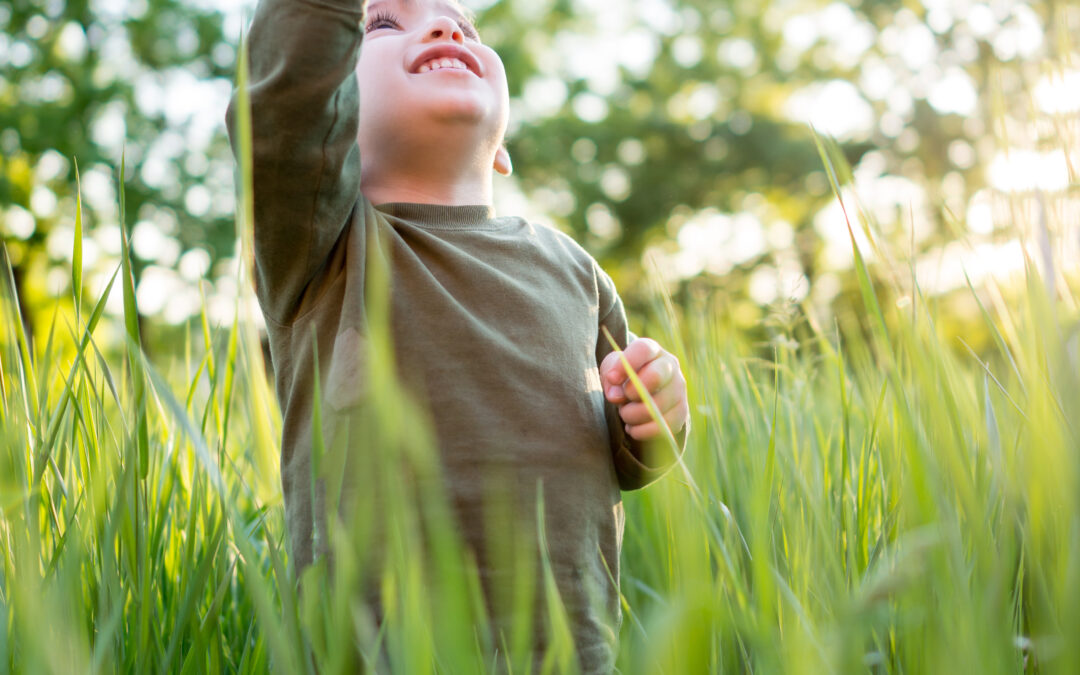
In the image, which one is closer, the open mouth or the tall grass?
the tall grass

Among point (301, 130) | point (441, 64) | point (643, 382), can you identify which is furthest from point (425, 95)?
point (643, 382)

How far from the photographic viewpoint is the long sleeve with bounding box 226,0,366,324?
75 cm

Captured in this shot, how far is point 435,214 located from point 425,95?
0.12 m

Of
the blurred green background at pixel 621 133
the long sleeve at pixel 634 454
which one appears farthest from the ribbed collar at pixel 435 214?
the blurred green background at pixel 621 133

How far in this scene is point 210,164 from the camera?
405 inches

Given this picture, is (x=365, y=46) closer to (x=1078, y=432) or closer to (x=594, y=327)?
(x=594, y=327)

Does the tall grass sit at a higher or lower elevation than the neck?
lower

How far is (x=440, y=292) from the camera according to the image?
88 cm

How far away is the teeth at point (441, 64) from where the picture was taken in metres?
0.96

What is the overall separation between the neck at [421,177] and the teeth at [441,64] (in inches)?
3.5

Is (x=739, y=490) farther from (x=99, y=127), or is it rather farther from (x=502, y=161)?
(x=99, y=127)

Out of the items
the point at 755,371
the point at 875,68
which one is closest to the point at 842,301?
the point at 875,68

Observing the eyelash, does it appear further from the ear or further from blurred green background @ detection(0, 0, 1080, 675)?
blurred green background @ detection(0, 0, 1080, 675)

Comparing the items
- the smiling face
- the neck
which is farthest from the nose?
the neck
